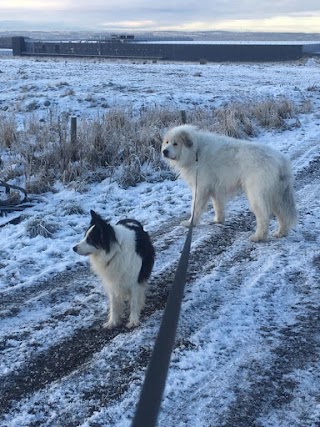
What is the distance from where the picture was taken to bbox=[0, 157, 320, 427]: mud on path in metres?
3.78

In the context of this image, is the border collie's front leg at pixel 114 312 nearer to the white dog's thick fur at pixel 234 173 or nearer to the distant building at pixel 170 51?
the white dog's thick fur at pixel 234 173

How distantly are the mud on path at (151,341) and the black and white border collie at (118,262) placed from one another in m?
0.22

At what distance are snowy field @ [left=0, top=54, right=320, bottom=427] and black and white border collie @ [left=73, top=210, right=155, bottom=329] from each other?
210 mm

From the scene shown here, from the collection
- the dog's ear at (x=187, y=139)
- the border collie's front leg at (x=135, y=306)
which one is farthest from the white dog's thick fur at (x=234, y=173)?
the border collie's front leg at (x=135, y=306)

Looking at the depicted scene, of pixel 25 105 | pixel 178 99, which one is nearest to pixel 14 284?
pixel 25 105

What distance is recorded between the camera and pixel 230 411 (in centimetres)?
366

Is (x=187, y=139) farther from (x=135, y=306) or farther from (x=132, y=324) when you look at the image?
(x=132, y=324)

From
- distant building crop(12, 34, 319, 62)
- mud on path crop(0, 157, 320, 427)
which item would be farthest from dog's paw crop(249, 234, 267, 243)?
distant building crop(12, 34, 319, 62)

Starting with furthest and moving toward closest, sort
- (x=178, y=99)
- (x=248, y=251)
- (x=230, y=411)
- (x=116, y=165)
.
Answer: (x=178, y=99) < (x=116, y=165) < (x=248, y=251) < (x=230, y=411)

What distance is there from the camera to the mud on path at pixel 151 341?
3.78 m

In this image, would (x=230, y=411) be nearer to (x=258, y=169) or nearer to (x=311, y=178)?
(x=258, y=169)

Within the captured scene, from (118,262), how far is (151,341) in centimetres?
80

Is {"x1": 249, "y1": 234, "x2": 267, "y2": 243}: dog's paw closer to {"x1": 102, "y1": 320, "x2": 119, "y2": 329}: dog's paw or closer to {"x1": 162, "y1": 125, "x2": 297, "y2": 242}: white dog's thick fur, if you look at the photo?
{"x1": 162, "y1": 125, "x2": 297, "y2": 242}: white dog's thick fur

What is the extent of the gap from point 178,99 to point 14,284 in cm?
1568
